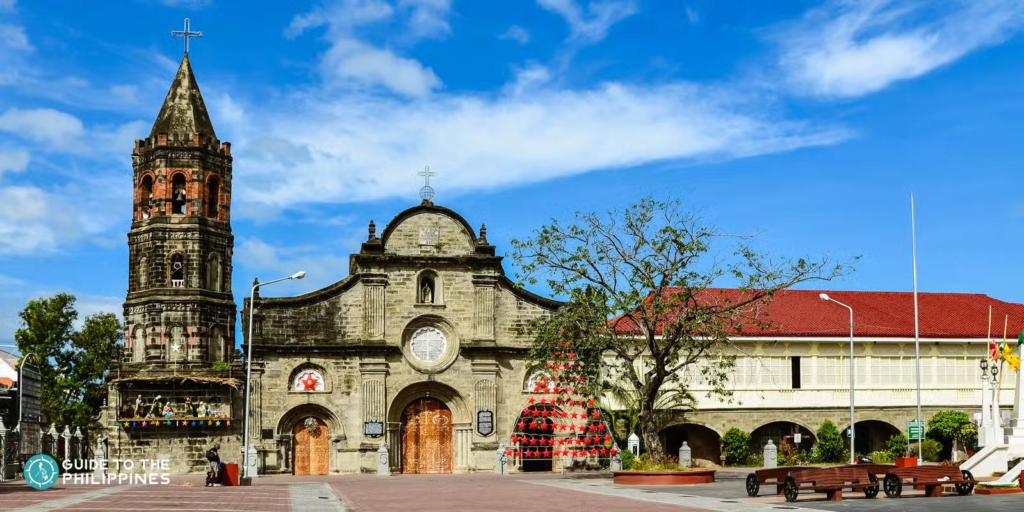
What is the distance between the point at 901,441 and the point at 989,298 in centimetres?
1147

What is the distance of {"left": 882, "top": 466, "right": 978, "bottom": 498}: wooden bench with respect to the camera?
26359 mm

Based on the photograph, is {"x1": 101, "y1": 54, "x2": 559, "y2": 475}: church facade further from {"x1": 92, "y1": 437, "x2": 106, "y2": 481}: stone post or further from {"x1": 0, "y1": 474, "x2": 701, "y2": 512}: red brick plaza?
{"x1": 0, "y1": 474, "x2": 701, "y2": 512}: red brick plaza

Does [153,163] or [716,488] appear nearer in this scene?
[716,488]

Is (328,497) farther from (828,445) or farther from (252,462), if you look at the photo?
(828,445)

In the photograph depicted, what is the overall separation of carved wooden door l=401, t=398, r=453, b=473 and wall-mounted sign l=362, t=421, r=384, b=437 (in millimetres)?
1435

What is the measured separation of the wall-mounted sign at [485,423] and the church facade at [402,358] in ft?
0.13

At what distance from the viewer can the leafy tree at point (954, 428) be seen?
5072 centimetres

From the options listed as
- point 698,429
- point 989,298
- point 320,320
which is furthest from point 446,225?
point 989,298

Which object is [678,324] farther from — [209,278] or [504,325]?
[209,278]

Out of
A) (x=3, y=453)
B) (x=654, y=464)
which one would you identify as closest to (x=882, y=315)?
(x=654, y=464)

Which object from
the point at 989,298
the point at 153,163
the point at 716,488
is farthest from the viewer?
the point at 989,298

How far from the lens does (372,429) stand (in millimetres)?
47125

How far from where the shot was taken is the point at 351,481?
4044 centimetres

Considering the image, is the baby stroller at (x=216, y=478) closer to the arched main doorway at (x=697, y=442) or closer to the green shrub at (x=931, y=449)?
the arched main doorway at (x=697, y=442)
